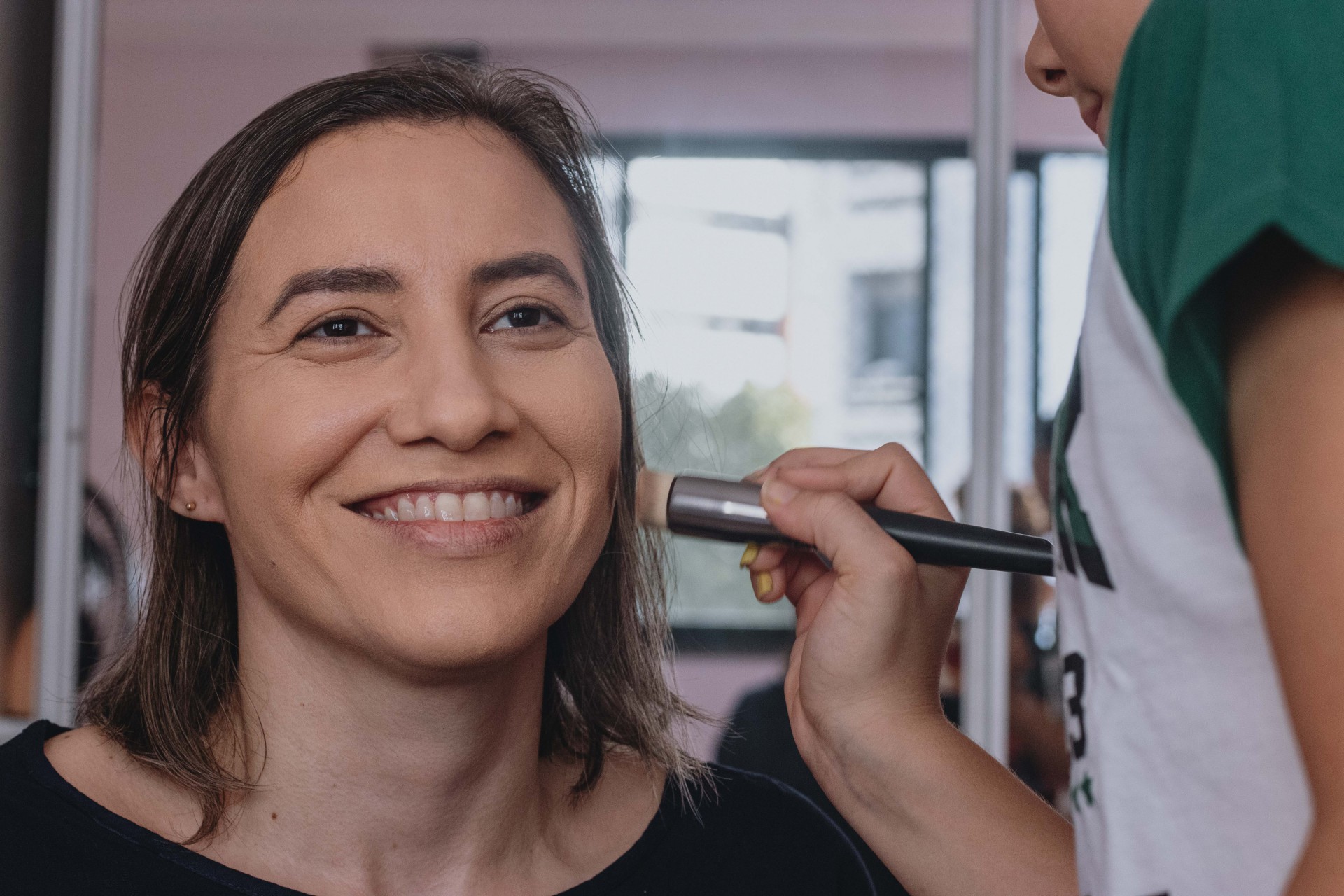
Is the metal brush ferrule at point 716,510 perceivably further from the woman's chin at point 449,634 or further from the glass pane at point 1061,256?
the glass pane at point 1061,256

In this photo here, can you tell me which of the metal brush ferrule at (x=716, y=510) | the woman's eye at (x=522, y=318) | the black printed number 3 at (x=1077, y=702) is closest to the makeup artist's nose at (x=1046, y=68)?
the black printed number 3 at (x=1077, y=702)

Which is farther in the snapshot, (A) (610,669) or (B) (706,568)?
(B) (706,568)

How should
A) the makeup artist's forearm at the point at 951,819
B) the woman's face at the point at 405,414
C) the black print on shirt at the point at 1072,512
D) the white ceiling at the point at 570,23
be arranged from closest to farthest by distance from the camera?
the black print on shirt at the point at 1072,512
the makeup artist's forearm at the point at 951,819
the woman's face at the point at 405,414
the white ceiling at the point at 570,23

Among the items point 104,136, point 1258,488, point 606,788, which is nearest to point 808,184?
point 104,136

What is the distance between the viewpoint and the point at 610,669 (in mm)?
1223

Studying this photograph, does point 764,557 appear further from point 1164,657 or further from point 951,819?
point 1164,657

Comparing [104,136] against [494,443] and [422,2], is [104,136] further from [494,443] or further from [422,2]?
[494,443]

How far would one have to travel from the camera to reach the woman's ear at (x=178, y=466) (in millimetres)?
1010

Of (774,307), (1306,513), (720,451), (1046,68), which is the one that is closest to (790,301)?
(774,307)

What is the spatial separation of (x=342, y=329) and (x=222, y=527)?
0.28m

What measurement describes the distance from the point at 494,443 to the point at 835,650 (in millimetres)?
309

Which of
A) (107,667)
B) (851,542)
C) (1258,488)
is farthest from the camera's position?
(107,667)

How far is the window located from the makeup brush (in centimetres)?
118

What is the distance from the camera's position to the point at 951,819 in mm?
794
